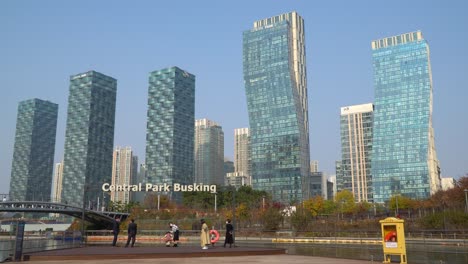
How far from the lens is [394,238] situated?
1836 cm

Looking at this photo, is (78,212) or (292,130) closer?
(78,212)

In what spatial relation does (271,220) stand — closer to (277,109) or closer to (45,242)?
(45,242)

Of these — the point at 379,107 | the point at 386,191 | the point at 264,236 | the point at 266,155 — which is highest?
the point at 379,107

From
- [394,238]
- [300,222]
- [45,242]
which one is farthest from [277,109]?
[394,238]

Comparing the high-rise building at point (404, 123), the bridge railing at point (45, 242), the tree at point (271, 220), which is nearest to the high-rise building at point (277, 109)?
the high-rise building at point (404, 123)

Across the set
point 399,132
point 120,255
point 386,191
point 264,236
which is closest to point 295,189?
point 386,191

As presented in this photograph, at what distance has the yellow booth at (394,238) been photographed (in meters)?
18.0

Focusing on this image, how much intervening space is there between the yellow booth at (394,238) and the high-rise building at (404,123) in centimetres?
15654

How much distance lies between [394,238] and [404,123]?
164 metres

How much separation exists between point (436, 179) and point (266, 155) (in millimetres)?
69907

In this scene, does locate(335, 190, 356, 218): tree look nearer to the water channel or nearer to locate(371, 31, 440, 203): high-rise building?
locate(371, 31, 440, 203): high-rise building

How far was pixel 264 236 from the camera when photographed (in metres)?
61.2

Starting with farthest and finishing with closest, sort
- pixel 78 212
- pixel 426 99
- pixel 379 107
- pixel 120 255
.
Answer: pixel 379 107 → pixel 426 99 → pixel 78 212 → pixel 120 255

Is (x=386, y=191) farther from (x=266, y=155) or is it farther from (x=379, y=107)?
(x=266, y=155)
